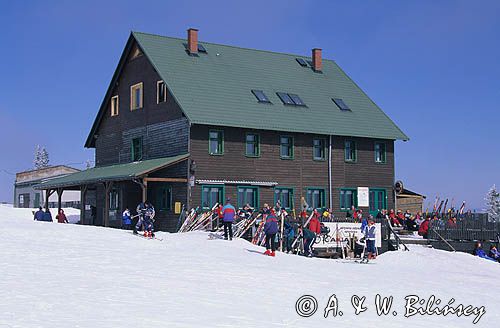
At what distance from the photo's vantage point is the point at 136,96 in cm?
3944

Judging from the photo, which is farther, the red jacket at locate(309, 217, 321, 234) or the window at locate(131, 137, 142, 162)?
the window at locate(131, 137, 142, 162)

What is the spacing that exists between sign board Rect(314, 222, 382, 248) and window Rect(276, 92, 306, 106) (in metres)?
10.2

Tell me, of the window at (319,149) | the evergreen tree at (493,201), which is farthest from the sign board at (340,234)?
the evergreen tree at (493,201)

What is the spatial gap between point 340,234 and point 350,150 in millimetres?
10401

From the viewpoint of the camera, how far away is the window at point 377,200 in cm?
3997

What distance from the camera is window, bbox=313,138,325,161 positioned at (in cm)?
3831

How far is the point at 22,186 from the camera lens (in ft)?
208

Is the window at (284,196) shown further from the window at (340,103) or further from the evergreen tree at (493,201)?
the evergreen tree at (493,201)

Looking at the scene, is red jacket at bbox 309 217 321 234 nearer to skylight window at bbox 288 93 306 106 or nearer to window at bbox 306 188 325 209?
window at bbox 306 188 325 209

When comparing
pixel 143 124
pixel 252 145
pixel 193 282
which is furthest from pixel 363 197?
pixel 193 282

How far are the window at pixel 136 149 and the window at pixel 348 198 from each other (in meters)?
11.2

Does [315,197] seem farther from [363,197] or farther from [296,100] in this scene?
[296,100]

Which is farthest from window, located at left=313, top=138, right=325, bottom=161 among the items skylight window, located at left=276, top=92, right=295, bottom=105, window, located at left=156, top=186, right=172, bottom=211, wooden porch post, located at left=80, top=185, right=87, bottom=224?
wooden porch post, located at left=80, top=185, right=87, bottom=224

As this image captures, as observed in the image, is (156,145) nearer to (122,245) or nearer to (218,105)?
(218,105)
